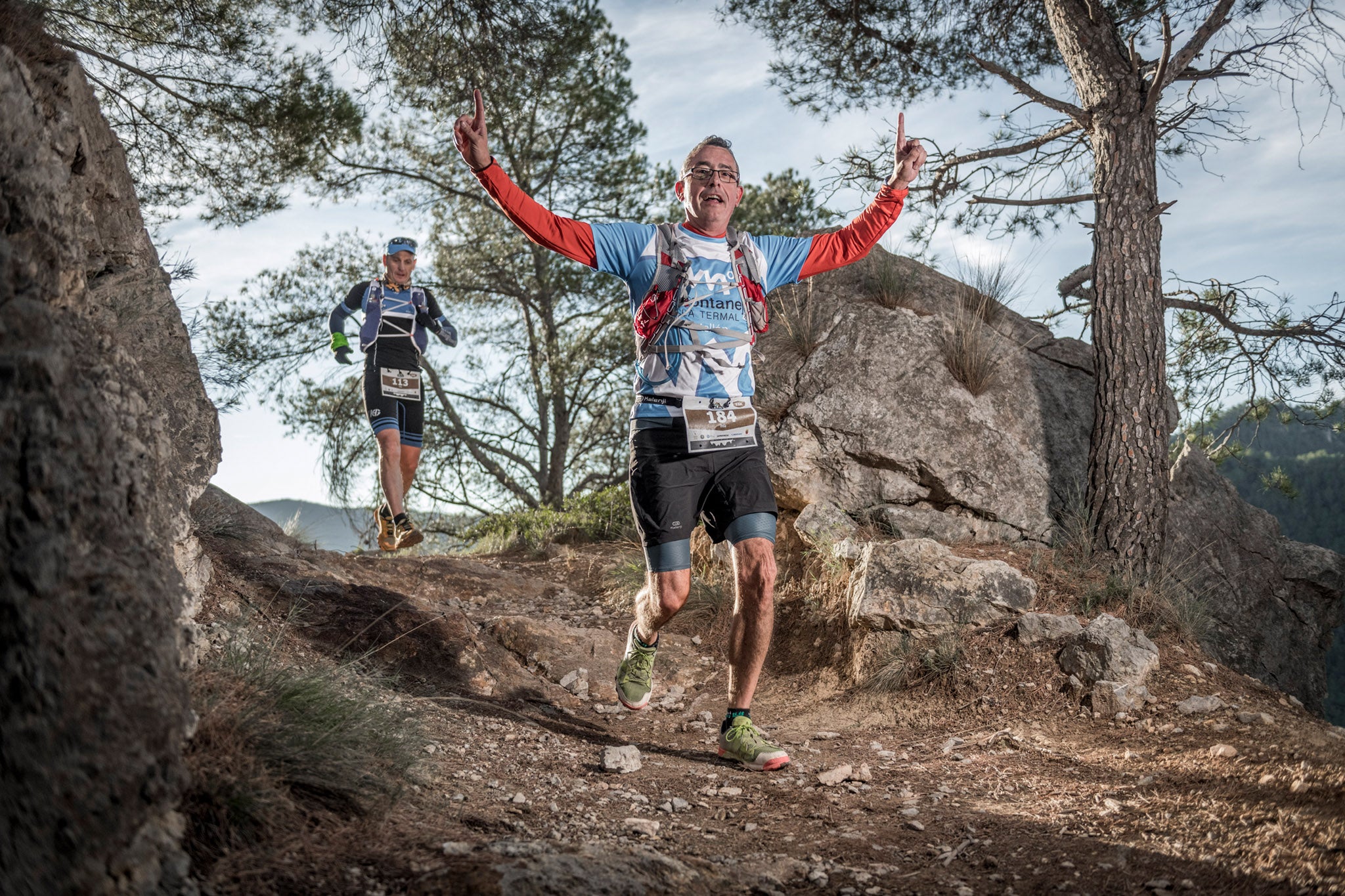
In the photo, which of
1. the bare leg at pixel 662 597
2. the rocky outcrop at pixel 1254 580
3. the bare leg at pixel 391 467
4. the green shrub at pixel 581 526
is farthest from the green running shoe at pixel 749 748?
the bare leg at pixel 391 467

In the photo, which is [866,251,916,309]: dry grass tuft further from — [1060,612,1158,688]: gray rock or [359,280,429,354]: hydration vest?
[359,280,429,354]: hydration vest

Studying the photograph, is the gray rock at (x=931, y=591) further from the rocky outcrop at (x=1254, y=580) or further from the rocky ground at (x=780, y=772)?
the rocky outcrop at (x=1254, y=580)

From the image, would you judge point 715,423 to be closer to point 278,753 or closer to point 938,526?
point 278,753

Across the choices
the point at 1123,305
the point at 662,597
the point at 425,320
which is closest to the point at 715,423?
the point at 662,597

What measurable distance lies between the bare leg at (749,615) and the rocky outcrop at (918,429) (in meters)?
2.37

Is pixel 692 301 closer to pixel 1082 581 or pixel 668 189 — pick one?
pixel 1082 581

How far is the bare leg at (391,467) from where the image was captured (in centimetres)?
730

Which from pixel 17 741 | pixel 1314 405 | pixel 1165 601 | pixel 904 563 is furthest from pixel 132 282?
pixel 1314 405

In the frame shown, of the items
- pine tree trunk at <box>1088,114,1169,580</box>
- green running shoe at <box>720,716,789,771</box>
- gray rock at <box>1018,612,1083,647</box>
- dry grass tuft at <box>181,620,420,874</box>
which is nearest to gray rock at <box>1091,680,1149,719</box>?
gray rock at <box>1018,612,1083,647</box>

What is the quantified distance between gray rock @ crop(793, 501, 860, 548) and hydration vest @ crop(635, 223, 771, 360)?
2.29m

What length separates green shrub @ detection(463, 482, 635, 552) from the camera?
858 cm

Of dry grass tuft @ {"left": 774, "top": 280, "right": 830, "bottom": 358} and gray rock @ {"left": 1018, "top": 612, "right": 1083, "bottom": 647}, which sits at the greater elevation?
dry grass tuft @ {"left": 774, "top": 280, "right": 830, "bottom": 358}

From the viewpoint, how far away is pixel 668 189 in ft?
40.8

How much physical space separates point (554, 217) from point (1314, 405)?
6.77 meters
